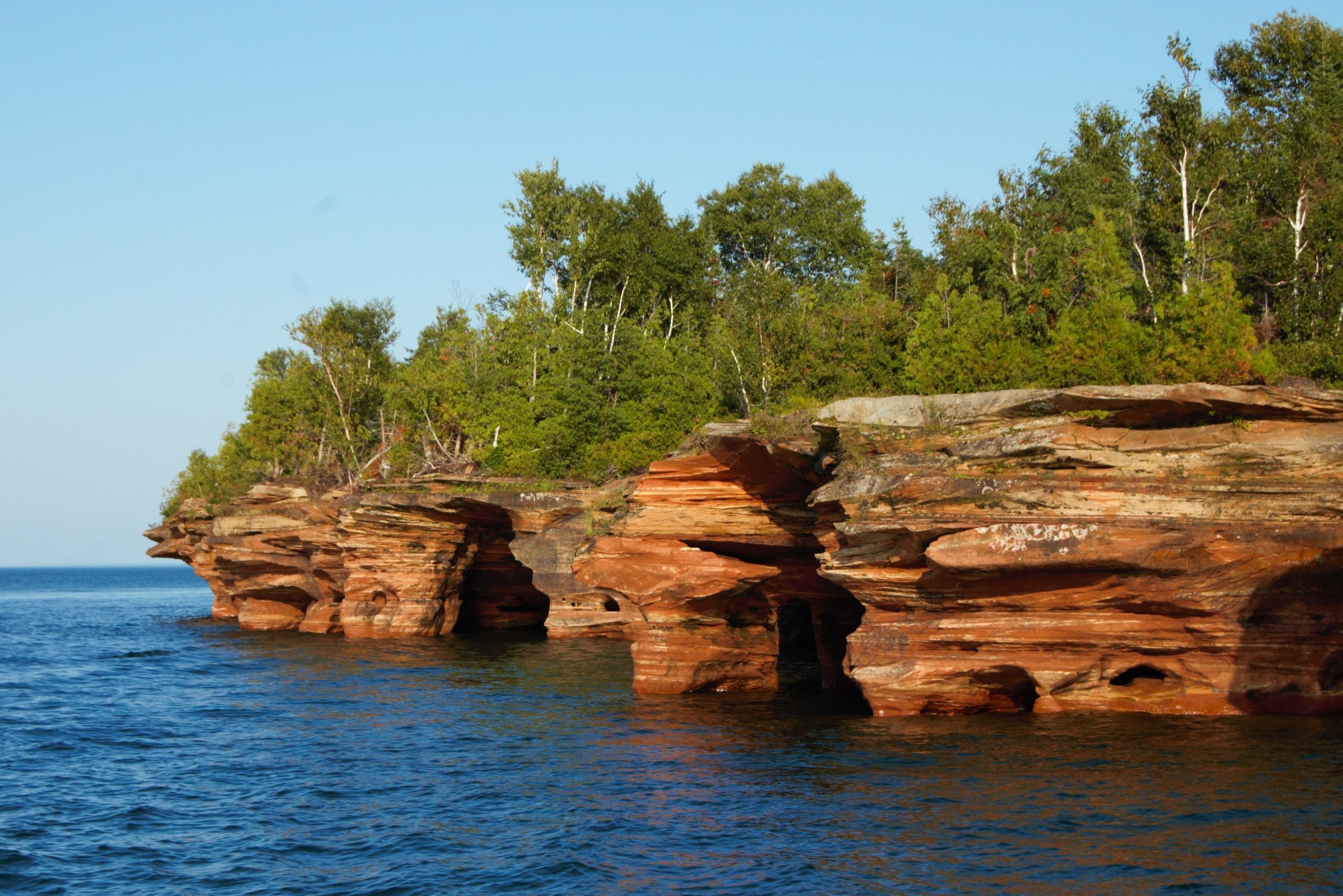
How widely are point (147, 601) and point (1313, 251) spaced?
9893 centimetres

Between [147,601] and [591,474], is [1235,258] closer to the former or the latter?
[591,474]

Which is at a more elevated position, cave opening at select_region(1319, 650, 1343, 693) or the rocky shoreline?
the rocky shoreline

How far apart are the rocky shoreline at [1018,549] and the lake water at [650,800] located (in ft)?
3.14

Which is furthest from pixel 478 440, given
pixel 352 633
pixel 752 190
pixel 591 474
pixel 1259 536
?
pixel 1259 536

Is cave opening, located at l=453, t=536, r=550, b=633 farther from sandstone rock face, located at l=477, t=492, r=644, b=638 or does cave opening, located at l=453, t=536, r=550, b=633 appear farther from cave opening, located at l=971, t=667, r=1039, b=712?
cave opening, located at l=971, t=667, r=1039, b=712

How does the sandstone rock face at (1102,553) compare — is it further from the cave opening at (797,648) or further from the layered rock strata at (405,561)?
the layered rock strata at (405,561)

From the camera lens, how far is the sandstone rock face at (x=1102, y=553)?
17484mm

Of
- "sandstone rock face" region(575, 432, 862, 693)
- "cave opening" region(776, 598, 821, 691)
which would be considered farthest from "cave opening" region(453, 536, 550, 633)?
"sandstone rock face" region(575, 432, 862, 693)

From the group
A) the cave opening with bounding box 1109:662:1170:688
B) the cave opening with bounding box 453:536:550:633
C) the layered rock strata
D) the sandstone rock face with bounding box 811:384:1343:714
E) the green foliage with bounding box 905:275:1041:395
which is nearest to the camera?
the sandstone rock face with bounding box 811:384:1343:714

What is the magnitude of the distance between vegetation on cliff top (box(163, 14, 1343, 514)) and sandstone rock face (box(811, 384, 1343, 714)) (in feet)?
16.3

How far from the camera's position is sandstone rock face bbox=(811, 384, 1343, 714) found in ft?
57.4

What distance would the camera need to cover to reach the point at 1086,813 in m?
13.9

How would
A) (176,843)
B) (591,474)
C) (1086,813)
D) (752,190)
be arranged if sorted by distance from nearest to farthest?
1. (1086,813)
2. (176,843)
3. (591,474)
4. (752,190)

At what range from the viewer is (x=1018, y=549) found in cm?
1792
